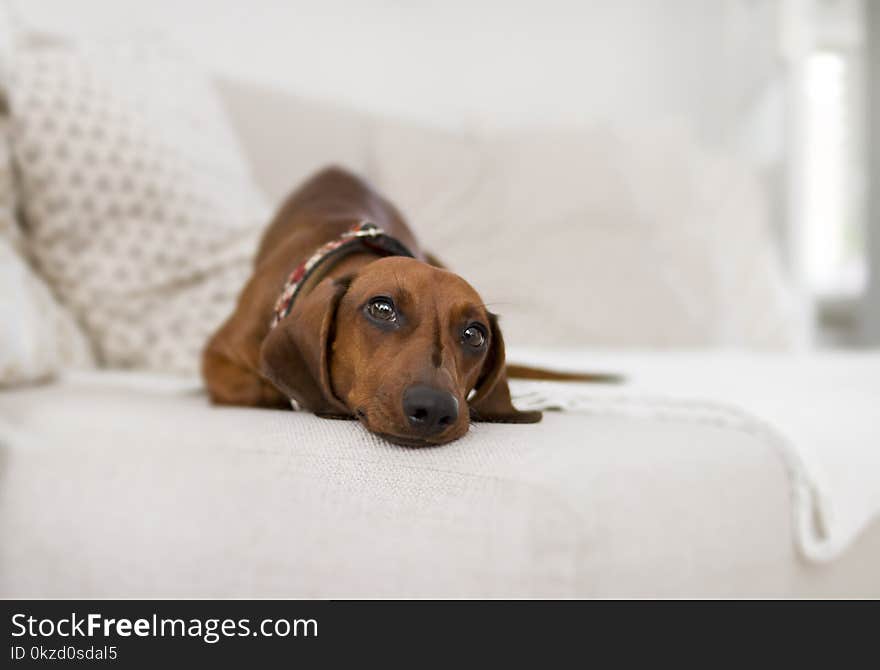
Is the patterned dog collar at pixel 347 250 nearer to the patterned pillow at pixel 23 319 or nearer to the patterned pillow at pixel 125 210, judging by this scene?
the patterned pillow at pixel 23 319

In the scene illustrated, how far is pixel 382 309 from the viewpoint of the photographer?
0.74m

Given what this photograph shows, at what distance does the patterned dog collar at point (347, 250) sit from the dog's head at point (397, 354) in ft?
0.18

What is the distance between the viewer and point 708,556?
856 millimetres

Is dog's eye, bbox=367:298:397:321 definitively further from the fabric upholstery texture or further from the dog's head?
the fabric upholstery texture

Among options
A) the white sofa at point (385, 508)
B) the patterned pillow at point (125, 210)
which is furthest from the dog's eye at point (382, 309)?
the patterned pillow at point (125, 210)

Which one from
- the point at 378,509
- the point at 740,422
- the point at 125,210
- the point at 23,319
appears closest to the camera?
the point at 378,509

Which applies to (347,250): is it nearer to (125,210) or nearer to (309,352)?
(309,352)

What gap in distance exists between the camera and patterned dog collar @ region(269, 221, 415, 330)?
32.9 inches

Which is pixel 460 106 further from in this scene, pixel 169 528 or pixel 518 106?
pixel 169 528

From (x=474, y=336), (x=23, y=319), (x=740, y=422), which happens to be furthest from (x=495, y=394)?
(x=23, y=319)

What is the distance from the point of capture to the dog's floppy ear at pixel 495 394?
2.55 feet

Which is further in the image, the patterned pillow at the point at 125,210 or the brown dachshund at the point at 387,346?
the patterned pillow at the point at 125,210

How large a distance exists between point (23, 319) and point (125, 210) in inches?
12.1

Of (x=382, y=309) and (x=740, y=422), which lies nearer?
(x=382, y=309)
